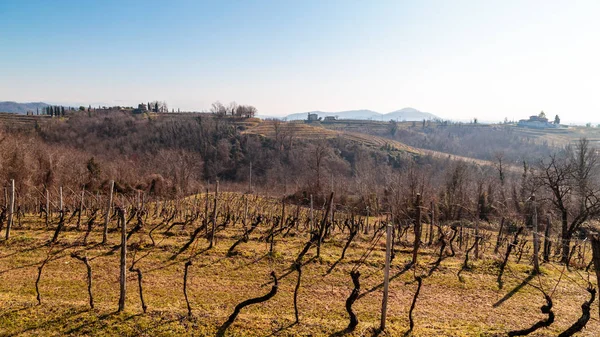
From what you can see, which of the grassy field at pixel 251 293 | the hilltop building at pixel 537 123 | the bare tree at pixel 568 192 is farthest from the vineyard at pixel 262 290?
the hilltop building at pixel 537 123

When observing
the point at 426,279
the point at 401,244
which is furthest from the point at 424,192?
the point at 426,279

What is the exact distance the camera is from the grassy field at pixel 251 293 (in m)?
6.15

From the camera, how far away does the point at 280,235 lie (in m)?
14.5

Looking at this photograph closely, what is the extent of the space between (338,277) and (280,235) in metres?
5.24

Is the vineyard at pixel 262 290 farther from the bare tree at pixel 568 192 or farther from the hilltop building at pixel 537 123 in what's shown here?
the hilltop building at pixel 537 123

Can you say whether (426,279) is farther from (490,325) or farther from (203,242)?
(203,242)

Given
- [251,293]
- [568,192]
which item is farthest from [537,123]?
[251,293]

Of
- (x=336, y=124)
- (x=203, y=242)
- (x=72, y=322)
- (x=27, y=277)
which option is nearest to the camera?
(x=72, y=322)

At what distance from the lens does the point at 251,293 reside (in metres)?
8.38

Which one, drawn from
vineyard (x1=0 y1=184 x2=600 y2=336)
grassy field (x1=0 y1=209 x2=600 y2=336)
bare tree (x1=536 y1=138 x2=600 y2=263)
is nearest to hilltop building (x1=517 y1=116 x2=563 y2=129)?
bare tree (x1=536 y1=138 x2=600 y2=263)

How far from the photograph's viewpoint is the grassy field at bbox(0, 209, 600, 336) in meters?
6.15

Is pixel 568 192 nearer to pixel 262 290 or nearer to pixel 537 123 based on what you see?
pixel 262 290

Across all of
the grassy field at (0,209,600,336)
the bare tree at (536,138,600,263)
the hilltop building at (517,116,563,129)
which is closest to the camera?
the grassy field at (0,209,600,336)

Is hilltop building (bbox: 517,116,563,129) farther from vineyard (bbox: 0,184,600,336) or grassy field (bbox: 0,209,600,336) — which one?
grassy field (bbox: 0,209,600,336)
